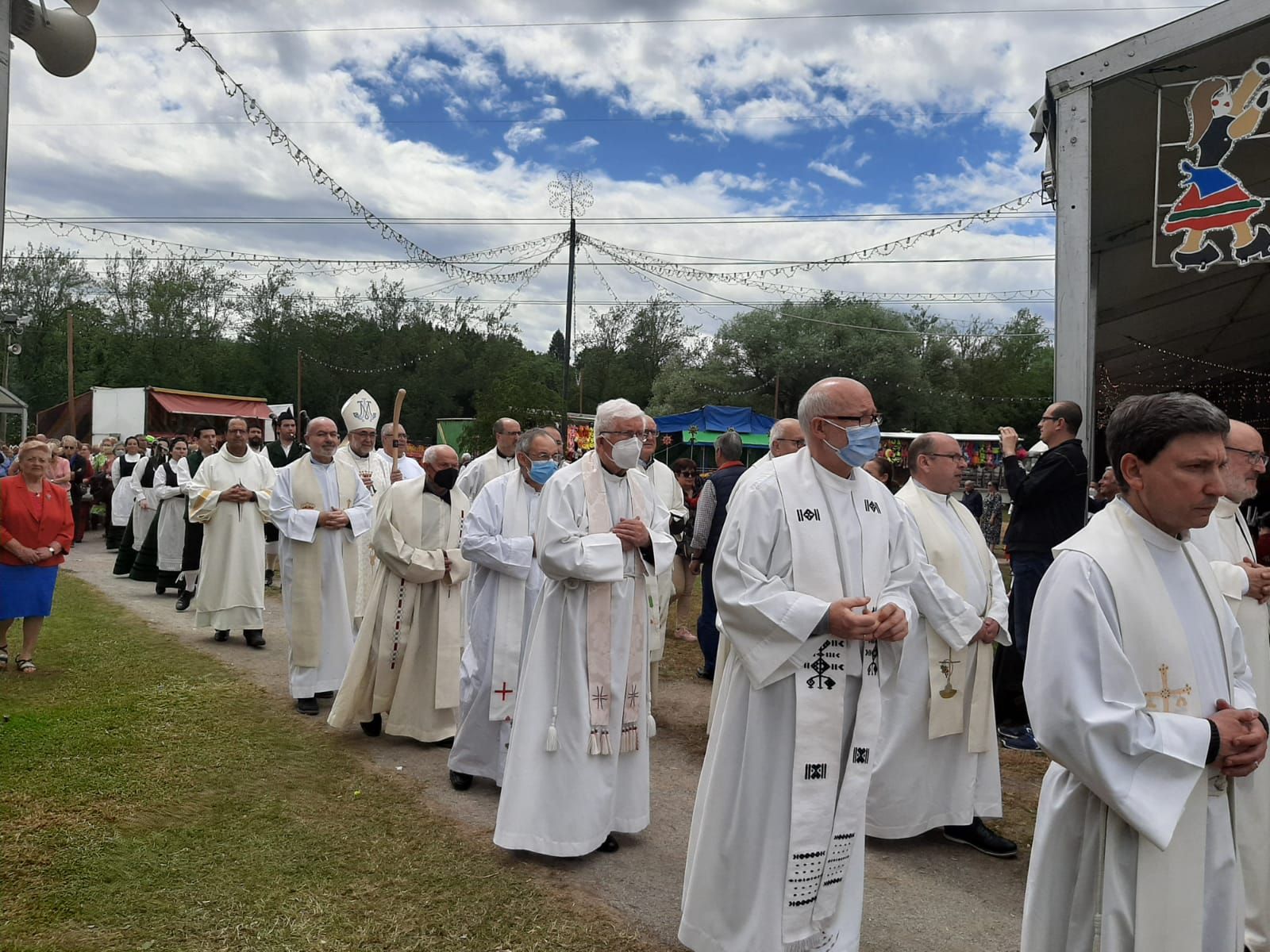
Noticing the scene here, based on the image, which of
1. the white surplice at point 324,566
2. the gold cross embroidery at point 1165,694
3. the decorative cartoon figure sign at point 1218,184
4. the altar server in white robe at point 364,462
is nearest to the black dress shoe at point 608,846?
the gold cross embroidery at point 1165,694

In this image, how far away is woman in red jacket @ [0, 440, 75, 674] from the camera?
7.60 m

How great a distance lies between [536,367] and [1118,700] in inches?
1933

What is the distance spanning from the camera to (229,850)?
455 cm

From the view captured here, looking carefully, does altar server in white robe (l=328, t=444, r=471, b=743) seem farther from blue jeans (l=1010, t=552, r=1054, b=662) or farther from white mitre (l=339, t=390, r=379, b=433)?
blue jeans (l=1010, t=552, r=1054, b=662)

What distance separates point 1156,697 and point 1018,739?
4.81m

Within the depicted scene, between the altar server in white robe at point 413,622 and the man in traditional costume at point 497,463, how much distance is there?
0.79 meters

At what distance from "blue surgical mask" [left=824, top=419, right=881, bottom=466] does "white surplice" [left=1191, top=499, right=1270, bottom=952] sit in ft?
3.60

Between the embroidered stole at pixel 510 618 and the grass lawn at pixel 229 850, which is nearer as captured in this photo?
the grass lawn at pixel 229 850

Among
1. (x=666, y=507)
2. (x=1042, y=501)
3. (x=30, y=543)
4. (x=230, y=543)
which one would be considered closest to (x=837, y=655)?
(x=666, y=507)

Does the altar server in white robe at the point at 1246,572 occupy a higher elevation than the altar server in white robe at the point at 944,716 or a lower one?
higher

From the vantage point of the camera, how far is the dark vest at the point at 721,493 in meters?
8.24

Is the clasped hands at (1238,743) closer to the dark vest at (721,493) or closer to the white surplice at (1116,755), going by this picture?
the white surplice at (1116,755)

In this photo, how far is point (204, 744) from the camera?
6.18 m

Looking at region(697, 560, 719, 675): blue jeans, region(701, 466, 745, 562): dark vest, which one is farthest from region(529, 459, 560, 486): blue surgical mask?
region(697, 560, 719, 675): blue jeans
